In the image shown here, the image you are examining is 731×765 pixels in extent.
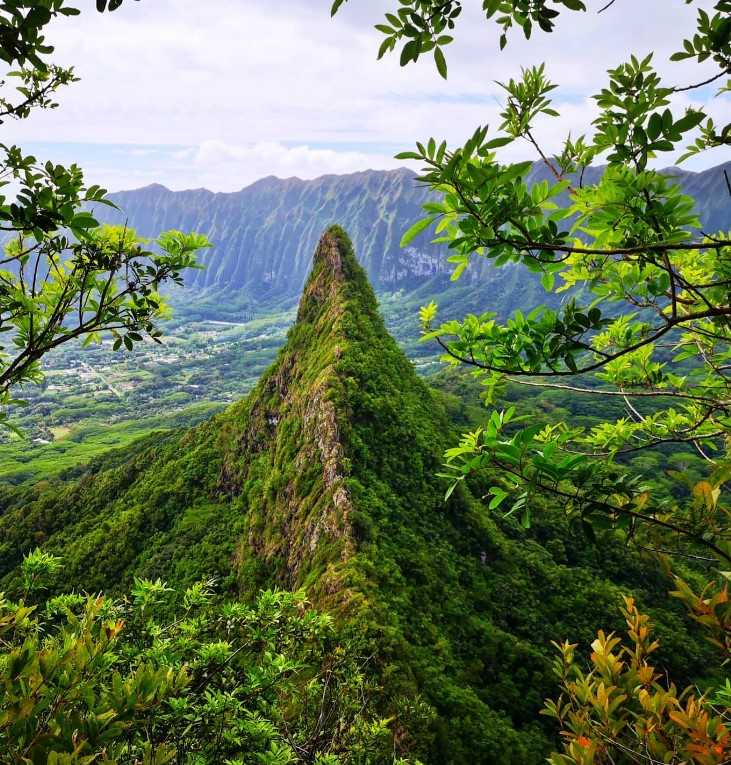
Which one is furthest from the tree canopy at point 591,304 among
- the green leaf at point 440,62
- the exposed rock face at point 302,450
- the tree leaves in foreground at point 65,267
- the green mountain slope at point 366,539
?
the exposed rock face at point 302,450

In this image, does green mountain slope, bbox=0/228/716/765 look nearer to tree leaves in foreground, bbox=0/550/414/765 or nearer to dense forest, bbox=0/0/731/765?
dense forest, bbox=0/0/731/765

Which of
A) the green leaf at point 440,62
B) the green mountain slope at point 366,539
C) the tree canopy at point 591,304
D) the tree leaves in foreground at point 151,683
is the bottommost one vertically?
the green mountain slope at point 366,539

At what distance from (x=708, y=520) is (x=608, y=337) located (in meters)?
2.91

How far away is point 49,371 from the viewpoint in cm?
18050

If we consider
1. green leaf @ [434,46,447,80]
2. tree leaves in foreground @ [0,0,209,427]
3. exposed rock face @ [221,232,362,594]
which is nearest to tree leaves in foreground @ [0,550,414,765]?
tree leaves in foreground @ [0,0,209,427]

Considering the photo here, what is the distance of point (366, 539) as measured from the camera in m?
18.9

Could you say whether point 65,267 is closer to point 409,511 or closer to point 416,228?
point 416,228

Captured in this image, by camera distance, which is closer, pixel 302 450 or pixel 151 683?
pixel 151 683

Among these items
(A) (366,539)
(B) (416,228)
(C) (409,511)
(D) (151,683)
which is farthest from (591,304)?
Result: (C) (409,511)

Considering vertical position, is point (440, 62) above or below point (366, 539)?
above

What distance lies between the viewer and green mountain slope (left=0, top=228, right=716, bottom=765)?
14812mm

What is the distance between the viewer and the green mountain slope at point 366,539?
14812mm

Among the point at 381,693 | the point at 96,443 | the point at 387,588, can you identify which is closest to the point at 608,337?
the point at 381,693

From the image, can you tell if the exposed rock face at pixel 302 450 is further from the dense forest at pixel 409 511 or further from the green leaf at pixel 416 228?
the green leaf at pixel 416 228
